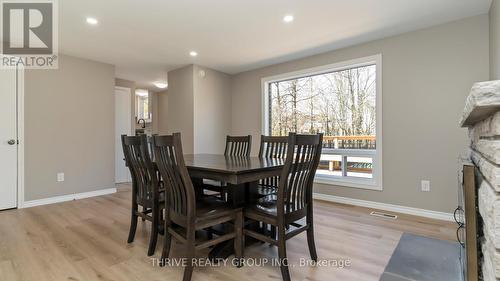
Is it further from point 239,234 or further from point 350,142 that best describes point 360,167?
point 239,234

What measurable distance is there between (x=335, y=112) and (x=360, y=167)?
930 millimetres

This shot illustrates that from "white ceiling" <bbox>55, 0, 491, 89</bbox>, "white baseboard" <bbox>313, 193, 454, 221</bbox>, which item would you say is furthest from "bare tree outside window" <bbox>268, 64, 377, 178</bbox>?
"white ceiling" <bbox>55, 0, 491, 89</bbox>

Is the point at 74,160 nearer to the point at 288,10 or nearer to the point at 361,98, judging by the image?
the point at 288,10

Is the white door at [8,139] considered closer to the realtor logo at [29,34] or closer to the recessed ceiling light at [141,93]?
the realtor logo at [29,34]

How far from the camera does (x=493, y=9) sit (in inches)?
92.0

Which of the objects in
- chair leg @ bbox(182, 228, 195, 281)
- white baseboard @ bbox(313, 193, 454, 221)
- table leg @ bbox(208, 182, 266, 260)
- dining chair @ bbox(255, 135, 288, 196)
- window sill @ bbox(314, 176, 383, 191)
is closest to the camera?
chair leg @ bbox(182, 228, 195, 281)

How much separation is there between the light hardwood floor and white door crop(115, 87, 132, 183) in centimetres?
202

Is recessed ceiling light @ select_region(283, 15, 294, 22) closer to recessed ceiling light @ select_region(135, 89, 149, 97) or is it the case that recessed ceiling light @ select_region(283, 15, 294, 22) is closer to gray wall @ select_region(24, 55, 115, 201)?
gray wall @ select_region(24, 55, 115, 201)

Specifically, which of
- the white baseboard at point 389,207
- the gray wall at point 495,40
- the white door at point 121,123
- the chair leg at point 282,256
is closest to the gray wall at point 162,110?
the white door at point 121,123

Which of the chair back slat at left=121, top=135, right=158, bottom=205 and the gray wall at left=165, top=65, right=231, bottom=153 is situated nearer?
the chair back slat at left=121, top=135, right=158, bottom=205

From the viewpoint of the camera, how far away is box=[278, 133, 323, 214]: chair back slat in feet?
5.30

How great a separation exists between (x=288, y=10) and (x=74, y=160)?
389 centimetres

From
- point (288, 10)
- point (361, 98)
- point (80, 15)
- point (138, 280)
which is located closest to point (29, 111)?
point (80, 15)

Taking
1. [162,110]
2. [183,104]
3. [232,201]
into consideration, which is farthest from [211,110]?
[232,201]
